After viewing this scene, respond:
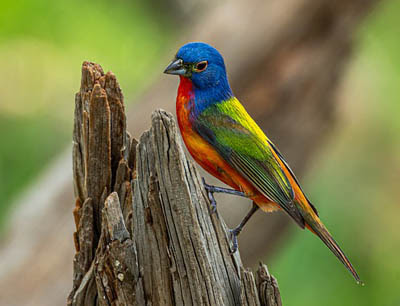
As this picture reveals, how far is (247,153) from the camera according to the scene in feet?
13.8

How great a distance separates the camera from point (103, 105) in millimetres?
3799

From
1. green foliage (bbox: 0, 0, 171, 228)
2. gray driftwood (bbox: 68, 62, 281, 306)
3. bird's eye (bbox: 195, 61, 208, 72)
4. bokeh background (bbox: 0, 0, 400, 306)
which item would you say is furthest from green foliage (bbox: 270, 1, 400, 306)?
gray driftwood (bbox: 68, 62, 281, 306)

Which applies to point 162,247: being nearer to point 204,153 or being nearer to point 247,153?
point 204,153

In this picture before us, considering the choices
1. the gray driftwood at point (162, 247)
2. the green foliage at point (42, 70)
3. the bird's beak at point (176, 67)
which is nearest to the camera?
the gray driftwood at point (162, 247)

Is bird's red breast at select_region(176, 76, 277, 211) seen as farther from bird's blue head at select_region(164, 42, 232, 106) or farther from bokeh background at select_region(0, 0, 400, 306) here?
bokeh background at select_region(0, 0, 400, 306)

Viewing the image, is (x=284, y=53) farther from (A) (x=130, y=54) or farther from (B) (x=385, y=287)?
(A) (x=130, y=54)

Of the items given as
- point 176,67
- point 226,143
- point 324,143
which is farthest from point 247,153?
point 324,143

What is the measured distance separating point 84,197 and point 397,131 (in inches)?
358

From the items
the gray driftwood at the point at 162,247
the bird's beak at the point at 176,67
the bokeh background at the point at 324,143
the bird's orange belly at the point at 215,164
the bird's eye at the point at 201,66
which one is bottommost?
the gray driftwood at the point at 162,247

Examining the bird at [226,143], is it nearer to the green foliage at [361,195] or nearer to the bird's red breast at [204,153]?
the bird's red breast at [204,153]

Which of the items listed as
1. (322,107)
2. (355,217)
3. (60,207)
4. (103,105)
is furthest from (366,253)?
(103,105)

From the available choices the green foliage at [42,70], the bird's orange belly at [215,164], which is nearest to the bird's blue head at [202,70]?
the bird's orange belly at [215,164]

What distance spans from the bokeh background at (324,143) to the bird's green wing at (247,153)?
5.21 meters

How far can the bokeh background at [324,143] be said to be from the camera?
984 centimetres
